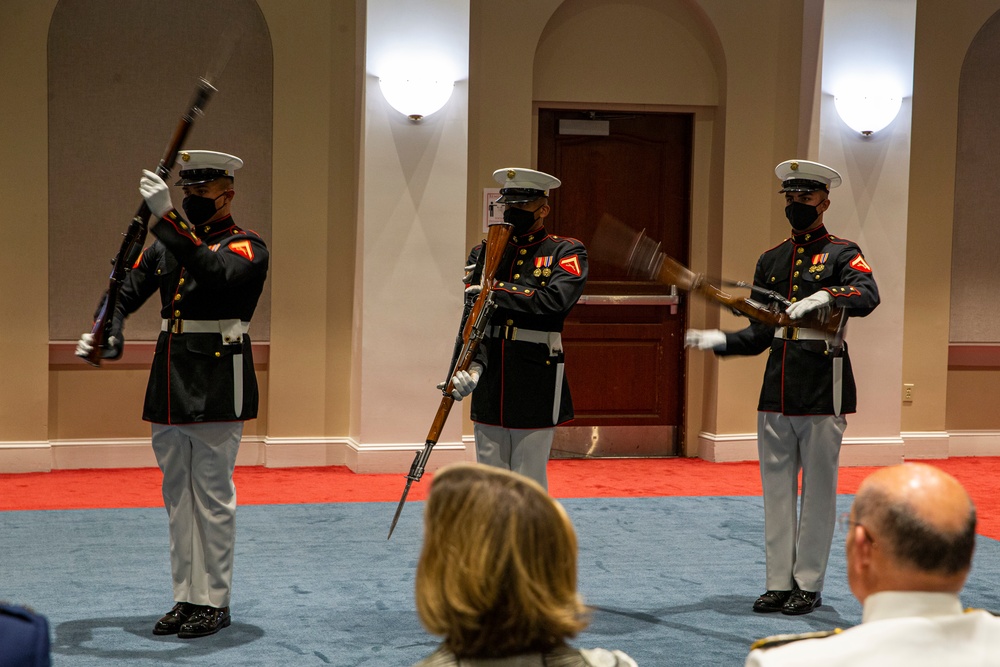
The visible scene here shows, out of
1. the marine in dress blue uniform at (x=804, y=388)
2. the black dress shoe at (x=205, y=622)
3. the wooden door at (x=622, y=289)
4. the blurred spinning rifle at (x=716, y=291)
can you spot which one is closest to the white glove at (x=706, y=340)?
the marine in dress blue uniform at (x=804, y=388)

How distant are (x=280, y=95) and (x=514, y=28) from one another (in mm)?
1430

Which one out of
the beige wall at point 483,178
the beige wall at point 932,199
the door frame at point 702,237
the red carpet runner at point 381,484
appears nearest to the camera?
the red carpet runner at point 381,484

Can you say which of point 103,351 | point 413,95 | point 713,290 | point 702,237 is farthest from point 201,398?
point 702,237

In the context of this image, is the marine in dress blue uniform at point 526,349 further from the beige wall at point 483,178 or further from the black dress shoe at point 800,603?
the beige wall at point 483,178

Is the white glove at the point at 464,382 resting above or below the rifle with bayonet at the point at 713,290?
below

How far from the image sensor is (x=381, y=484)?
6.14 metres

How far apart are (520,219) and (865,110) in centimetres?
357

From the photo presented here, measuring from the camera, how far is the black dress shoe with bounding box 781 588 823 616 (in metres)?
3.95

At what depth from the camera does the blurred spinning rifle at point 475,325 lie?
3852 millimetres

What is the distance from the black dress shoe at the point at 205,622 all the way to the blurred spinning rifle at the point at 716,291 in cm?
177

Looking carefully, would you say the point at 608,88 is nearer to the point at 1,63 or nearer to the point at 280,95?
the point at 280,95

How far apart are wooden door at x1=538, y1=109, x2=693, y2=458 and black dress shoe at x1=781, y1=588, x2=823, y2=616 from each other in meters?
3.12

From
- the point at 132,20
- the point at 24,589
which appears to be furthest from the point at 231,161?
the point at 132,20

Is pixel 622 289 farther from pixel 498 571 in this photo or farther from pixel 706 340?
pixel 498 571
